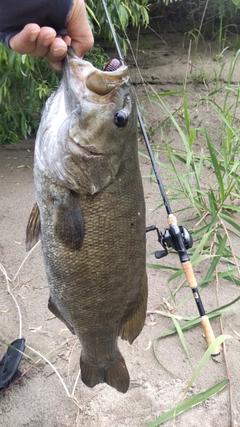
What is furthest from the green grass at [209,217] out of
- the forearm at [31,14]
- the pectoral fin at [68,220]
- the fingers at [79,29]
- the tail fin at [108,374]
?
the forearm at [31,14]

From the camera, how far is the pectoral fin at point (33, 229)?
4.80 ft

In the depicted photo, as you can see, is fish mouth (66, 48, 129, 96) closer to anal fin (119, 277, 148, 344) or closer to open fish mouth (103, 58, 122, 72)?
open fish mouth (103, 58, 122, 72)

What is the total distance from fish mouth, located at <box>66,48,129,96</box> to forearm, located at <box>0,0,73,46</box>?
0.09 m

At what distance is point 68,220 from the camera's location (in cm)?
134

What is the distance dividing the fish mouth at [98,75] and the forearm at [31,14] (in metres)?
0.09

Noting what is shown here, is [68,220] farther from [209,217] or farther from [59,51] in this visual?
[209,217]

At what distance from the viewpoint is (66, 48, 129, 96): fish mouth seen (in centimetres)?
130

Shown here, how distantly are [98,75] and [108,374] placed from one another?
104cm

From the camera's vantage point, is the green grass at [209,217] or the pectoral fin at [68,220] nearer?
the pectoral fin at [68,220]

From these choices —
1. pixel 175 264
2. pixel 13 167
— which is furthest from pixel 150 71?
pixel 175 264

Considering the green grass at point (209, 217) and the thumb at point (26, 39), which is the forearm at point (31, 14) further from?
the green grass at point (209, 217)

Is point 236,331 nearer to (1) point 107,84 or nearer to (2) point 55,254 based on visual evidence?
(2) point 55,254

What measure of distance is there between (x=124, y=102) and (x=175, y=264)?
215 centimetres

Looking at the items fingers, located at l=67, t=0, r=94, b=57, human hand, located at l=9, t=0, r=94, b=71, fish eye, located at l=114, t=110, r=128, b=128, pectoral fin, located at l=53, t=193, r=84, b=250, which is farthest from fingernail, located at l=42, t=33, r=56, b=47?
pectoral fin, located at l=53, t=193, r=84, b=250
